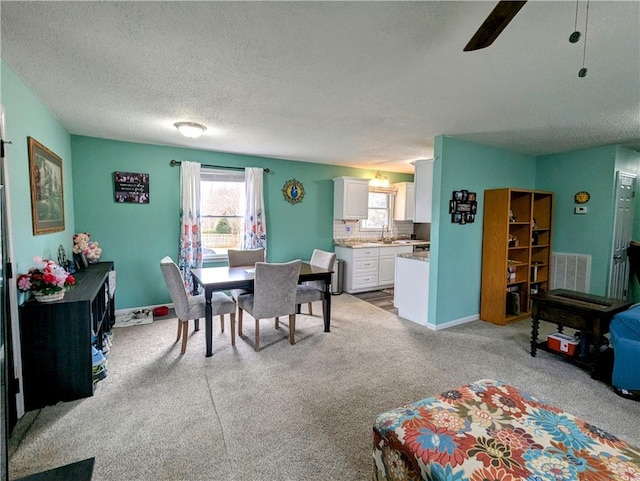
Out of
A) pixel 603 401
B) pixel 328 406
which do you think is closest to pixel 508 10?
pixel 328 406

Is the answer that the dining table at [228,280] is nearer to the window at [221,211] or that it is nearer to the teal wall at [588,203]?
the window at [221,211]

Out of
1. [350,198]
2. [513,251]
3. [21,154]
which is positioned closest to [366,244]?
[350,198]

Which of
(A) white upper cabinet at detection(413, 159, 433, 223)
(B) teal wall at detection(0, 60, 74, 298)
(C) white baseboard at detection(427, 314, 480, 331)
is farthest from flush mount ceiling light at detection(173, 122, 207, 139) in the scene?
(C) white baseboard at detection(427, 314, 480, 331)

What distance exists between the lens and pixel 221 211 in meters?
4.86

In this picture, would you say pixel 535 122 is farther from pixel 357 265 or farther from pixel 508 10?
pixel 357 265

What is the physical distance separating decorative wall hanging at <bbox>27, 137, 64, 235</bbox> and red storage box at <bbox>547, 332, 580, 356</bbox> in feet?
15.3

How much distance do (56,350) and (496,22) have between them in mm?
3174

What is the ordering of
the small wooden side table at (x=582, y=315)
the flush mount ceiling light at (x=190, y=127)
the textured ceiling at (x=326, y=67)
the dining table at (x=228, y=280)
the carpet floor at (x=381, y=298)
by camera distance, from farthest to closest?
the carpet floor at (x=381, y=298) → the flush mount ceiling light at (x=190, y=127) → the dining table at (x=228, y=280) → the small wooden side table at (x=582, y=315) → the textured ceiling at (x=326, y=67)

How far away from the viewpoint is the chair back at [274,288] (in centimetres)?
297

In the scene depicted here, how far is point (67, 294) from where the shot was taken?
7.77 ft

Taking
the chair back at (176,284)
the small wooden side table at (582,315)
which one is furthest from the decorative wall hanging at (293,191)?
the small wooden side table at (582,315)

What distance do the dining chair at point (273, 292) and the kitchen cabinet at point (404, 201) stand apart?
3898 millimetres

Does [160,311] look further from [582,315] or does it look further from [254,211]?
[582,315]

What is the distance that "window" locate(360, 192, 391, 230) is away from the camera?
6361 mm
